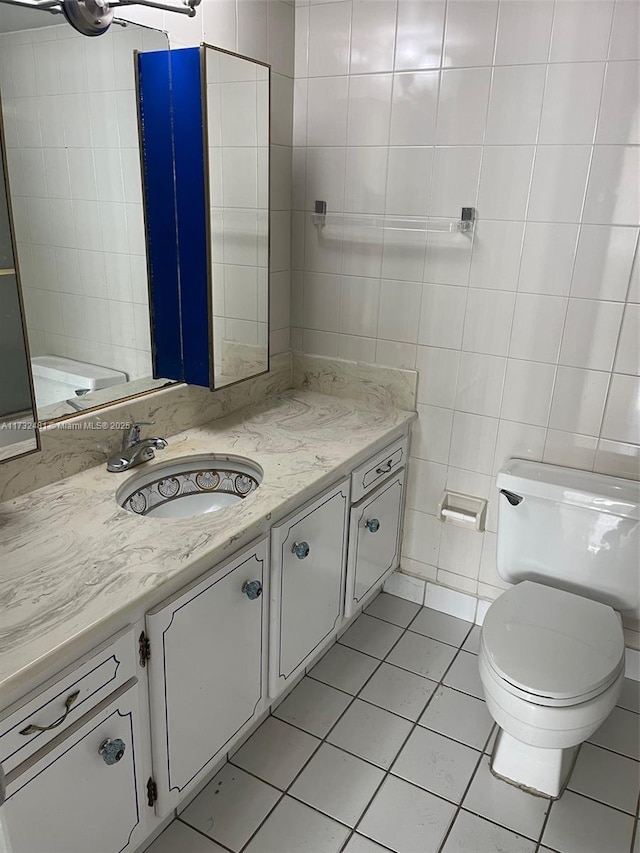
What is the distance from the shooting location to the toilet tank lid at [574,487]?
1.77 m

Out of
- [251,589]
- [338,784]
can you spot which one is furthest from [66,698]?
[338,784]

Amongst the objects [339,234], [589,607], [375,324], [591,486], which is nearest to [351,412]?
[375,324]

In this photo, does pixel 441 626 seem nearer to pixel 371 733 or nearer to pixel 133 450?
pixel 371 733

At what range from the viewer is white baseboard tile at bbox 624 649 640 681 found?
2.03 metres

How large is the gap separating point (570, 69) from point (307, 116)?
33.0 inches

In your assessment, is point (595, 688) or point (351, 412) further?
point (351, 412)

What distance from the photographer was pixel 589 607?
5.79 feet

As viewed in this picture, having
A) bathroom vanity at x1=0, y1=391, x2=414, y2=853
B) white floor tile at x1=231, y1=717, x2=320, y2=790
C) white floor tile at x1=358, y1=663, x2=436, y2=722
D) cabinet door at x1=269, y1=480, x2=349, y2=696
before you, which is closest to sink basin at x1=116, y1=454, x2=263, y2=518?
bathroom vanity at x1=0, y1=391, x2=414, y2=853

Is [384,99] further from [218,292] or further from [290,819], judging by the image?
[290,819]

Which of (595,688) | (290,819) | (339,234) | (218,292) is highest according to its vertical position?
(339,234)

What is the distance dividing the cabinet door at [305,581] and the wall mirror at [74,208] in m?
0.61

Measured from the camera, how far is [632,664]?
2053mm

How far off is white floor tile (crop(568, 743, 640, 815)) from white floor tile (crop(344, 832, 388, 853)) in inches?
22.1

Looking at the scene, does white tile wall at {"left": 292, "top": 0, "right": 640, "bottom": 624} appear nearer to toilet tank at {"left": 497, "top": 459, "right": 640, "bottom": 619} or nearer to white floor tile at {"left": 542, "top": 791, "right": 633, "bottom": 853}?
toilet tank at {"left": 497, "top": 459, "right": 640, "bottom": 619}
